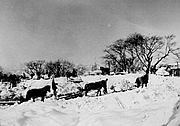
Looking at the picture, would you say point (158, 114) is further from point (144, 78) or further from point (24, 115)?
point (144, 78)

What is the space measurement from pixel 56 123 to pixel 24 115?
149 centimetres

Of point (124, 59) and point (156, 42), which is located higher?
point (156, 42)

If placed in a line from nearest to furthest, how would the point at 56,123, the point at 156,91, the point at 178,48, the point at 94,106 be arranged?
1. the point at 56,123
2. the point at 94,106
3. the point at 156,91
4. the point at 178,48

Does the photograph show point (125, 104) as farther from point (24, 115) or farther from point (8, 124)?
point (8, 124)

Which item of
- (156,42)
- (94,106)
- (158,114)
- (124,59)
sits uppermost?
(156,42)

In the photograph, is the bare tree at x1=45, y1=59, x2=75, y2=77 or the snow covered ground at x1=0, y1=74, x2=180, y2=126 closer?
the snow covered ground at x1=0, y1=74, x2=180, y2=126

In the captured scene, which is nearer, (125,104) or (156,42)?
(125,104)

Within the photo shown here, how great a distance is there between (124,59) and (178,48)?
15074 millimetres

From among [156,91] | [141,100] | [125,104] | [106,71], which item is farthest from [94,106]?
[106,71]

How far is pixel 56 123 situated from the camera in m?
9.27

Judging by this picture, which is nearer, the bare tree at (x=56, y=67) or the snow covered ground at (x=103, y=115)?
the snow covered ground at (x=103, y=115)

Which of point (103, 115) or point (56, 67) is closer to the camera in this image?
point (103, 115)

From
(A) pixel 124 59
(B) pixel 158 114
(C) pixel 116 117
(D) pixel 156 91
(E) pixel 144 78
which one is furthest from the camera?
(A) pixel 124 59

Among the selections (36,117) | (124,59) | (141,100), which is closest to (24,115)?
(36,117)
